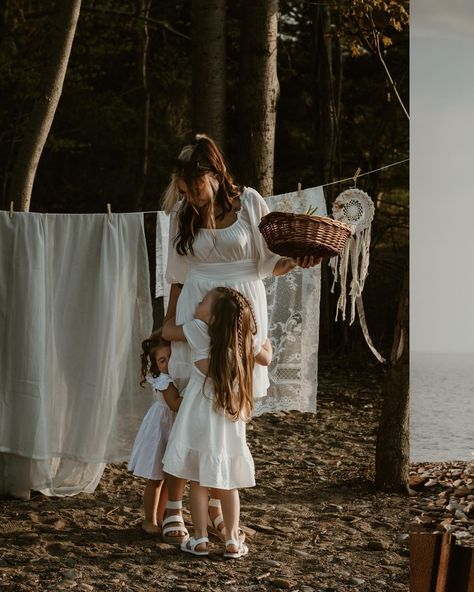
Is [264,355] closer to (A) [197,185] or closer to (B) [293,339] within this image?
(A) [197,185]

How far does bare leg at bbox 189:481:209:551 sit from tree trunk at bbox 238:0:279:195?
142 cm

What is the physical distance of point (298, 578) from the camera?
8.14 feet

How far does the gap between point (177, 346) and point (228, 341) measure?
19 centimetres

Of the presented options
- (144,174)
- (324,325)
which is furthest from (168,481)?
(144,174)

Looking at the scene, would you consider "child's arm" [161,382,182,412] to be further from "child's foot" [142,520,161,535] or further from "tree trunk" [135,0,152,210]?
"tree trunk" [135,0,152,210]

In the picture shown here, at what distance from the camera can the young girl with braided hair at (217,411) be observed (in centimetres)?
244

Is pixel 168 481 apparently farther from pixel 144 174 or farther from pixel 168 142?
pixel 168 142

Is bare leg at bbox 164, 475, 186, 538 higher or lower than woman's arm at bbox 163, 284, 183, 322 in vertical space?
lower

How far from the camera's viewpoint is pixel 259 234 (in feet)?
8.34

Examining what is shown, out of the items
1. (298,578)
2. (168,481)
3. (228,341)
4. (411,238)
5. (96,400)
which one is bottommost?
(298,578)

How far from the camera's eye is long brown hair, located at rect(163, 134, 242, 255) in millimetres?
2447

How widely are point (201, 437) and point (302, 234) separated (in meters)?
0.59

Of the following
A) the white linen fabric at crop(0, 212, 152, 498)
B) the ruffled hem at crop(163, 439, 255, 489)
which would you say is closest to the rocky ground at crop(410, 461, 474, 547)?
the ruffled hem at crop(163, 439, 255, 489)

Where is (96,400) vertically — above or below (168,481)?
above
